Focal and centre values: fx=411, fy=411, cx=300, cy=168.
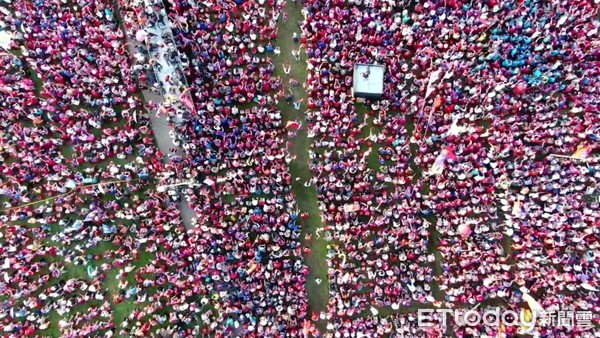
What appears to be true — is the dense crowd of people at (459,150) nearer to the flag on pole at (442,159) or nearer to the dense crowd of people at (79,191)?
the flag on pole at (442,159)

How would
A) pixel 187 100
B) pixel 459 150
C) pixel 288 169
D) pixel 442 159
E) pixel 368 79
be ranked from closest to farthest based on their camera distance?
pixel 442 159 < pixel 187 100 < pixel 459 150 < pixel 368 79 < pixel 288 169

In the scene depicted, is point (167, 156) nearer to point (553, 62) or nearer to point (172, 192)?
point (172, 192)

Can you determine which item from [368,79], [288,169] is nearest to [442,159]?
[368,79]

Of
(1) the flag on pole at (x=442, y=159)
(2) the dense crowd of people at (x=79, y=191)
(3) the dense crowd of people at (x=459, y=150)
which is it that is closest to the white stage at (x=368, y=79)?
(3) the dense crowd of people at (x=459, y=150)

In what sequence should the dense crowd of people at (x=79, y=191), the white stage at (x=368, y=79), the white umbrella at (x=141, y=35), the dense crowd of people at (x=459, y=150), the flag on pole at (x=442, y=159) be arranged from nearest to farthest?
the flag on pole at (x=442, y=159)
the dense crowd of people at (x=459, y=150)
the dense crowd of people at (x=79, y=191)
the white umbrella at (x=141, y=35)
the white stage at (x=368, y=79)

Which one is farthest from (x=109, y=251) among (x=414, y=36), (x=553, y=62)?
(x=553, y=62)

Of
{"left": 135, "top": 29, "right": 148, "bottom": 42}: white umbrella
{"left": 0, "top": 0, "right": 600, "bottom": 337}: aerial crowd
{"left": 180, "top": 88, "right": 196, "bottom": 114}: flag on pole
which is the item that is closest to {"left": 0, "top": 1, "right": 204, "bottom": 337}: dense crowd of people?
{"left": 0, "top": 0, "right": 600, "bottom": 337}: aerial crowd

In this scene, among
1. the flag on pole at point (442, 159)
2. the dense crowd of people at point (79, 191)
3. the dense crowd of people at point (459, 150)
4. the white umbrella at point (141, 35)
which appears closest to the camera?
the flag on pole at point (442, 159)

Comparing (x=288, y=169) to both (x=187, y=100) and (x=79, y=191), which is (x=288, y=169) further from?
(x=79, y=191)
